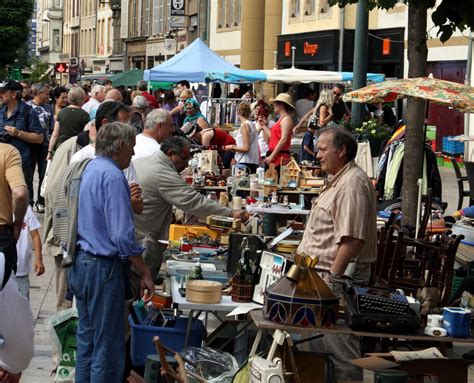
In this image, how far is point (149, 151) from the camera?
10203 mm

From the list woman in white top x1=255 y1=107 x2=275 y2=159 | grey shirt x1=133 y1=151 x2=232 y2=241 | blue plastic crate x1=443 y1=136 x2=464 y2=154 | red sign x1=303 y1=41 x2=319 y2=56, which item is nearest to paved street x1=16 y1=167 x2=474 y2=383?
grey shirt x1=133 y1=151 x2=232 y2=241

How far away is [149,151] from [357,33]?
8.94m

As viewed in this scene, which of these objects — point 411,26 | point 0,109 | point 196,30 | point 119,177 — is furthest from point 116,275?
point 196,30

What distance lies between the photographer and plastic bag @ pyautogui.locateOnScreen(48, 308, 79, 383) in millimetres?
7949

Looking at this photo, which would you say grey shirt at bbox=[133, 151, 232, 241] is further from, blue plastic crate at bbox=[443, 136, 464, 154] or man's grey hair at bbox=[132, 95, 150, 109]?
blue plastic crate at bbox=[443, 136, 464, 154]

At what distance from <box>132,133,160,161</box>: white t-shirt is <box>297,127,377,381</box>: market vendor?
267 cm

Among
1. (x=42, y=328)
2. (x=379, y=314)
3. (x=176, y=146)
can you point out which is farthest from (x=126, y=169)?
(x=379, y=314)

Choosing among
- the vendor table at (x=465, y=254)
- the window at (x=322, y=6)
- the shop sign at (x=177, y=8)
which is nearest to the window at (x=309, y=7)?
the window at (x=322, y=6)

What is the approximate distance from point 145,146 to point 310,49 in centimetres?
2950

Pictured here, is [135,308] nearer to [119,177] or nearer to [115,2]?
[119,177]

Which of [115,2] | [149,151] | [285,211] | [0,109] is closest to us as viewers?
[149,151]

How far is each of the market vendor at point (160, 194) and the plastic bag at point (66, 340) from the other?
1.17m

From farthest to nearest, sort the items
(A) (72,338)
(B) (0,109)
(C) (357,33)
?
(C) (357,33), (B) (0,109), (A) (72,338)

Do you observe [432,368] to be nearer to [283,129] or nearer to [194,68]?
[283,129]
